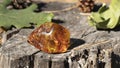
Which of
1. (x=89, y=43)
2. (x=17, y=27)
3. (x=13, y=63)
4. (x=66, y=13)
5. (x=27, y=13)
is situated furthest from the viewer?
(x=66, y=13)

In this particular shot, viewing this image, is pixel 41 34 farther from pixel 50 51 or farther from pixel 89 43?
pixel 89 43

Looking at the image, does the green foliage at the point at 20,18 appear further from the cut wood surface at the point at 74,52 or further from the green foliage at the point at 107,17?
the green foliage at the point at 107,17

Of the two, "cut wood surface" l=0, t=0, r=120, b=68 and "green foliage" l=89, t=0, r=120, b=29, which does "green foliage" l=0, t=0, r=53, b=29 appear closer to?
"cut wood surface" l=0, t=0, r=120, b=68

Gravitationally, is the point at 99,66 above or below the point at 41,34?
below

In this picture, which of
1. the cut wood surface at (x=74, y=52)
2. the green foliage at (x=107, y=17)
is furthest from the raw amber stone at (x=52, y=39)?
the green foliage at (x=107, y=17)

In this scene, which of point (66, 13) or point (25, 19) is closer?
point (25, 19)

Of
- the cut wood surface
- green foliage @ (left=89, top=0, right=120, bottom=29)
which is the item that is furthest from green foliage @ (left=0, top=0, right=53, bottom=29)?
green foliage @ (left=89, top=0, right=120, bottom=29)

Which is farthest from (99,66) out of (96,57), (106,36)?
(106,36)
